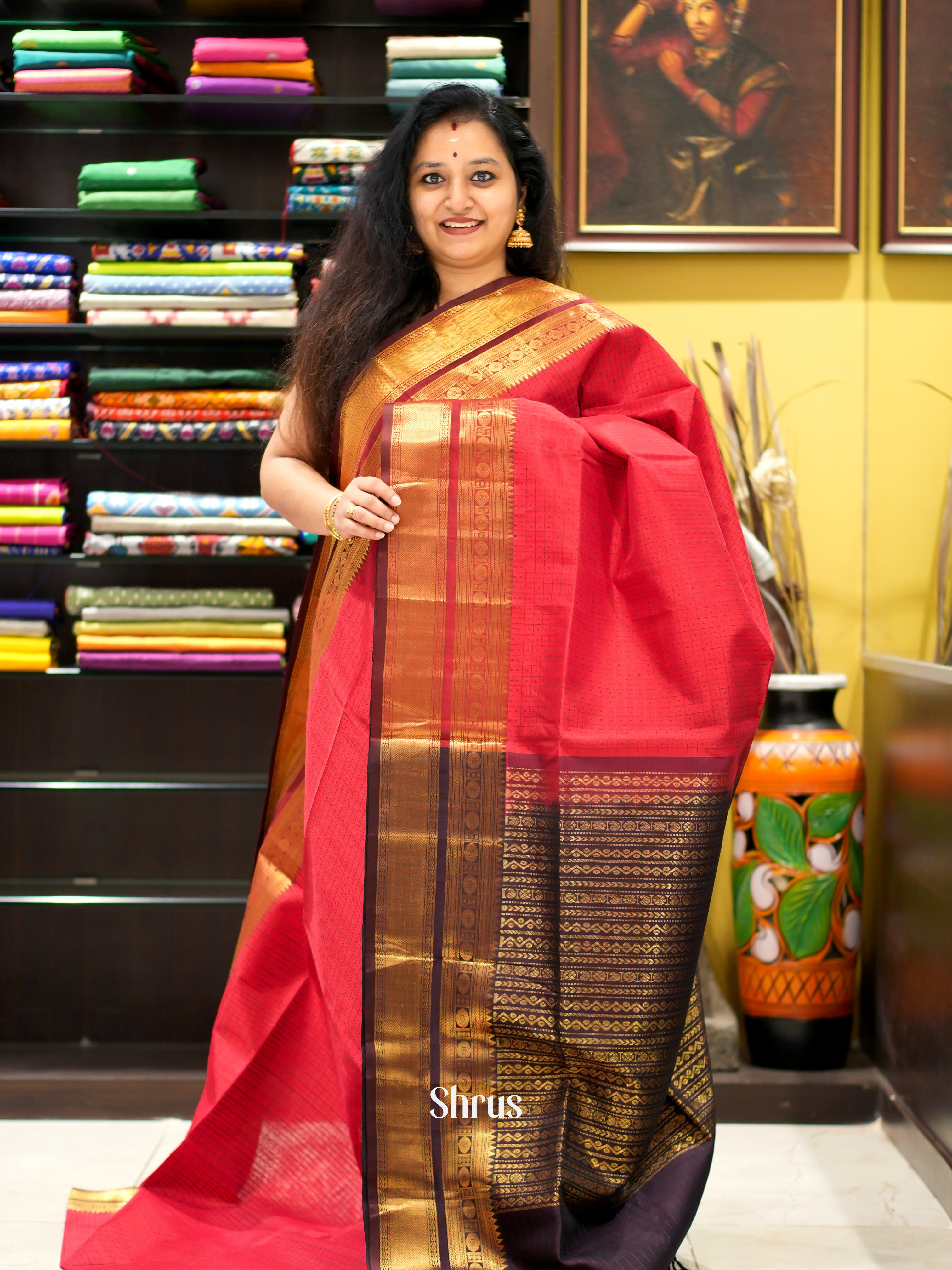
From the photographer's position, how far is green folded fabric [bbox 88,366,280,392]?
2.50m

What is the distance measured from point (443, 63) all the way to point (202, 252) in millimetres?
623

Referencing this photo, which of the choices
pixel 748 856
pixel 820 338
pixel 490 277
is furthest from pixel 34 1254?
pixel 820 338

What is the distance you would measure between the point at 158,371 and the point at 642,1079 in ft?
5.71

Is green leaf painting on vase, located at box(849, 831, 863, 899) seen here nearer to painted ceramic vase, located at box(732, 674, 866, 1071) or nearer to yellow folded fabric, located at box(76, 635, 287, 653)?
painted ceramic vase, located at box(732, 674, 866, 1071)

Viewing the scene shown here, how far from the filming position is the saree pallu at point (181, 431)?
250 centimetres

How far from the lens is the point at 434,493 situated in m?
1.53

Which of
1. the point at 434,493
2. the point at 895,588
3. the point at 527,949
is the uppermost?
the point at 434,493

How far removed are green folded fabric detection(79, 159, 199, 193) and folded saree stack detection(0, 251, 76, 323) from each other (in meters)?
0.18

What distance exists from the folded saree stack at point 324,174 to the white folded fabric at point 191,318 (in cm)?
22

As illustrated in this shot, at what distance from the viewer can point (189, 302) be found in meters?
2.48

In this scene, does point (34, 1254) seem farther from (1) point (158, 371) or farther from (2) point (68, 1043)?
(1) point (158, 371)

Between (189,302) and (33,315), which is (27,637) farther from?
(189,302)

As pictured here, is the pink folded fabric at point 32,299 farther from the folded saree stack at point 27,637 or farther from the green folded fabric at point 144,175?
the folded saree stack at point 27,637

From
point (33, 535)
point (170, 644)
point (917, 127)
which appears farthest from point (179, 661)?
point (917, 127)
